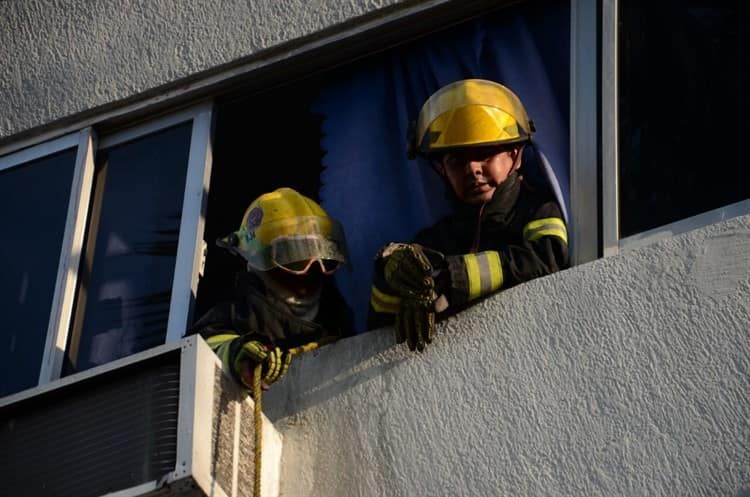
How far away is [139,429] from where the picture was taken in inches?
209

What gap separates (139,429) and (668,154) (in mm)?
2018

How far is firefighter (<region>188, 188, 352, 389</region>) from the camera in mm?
6023

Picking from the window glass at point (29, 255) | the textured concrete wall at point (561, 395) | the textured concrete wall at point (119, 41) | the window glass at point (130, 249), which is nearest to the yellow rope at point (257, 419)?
the textured concrete wall at point (561, 395)

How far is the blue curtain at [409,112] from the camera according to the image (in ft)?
20.4

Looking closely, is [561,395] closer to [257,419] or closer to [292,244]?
[257,419]

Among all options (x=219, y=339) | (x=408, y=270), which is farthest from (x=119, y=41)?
(x=408, y=270)

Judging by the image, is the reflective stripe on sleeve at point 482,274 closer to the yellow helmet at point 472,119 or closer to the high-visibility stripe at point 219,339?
the yellow helmet at point 472,119

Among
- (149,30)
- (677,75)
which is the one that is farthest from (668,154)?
(149,30)

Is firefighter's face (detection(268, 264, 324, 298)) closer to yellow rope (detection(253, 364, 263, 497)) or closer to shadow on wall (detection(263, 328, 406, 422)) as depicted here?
shadow on wall (detection(263, 328, 406, 422))

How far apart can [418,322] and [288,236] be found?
0.74m

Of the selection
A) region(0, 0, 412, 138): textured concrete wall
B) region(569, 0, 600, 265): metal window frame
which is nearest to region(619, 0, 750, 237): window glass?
region(569, 0, 600, 265): metal window frame

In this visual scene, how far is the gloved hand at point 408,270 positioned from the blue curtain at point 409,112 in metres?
0.53

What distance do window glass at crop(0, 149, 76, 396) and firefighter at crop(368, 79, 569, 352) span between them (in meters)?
1.56

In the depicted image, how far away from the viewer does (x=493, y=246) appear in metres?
5.90
